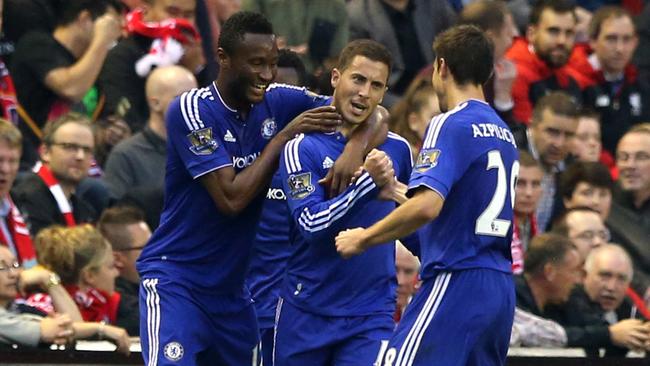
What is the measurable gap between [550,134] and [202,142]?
5100mm

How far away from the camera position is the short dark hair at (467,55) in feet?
27.0

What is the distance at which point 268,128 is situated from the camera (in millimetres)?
8797

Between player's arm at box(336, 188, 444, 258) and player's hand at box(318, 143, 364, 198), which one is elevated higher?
player's hand at box(318, 143, 364, 198)

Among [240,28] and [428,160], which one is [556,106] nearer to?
[240,28]

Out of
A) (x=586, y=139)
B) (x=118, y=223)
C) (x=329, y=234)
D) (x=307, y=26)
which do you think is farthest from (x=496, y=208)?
(x=586, y=139)

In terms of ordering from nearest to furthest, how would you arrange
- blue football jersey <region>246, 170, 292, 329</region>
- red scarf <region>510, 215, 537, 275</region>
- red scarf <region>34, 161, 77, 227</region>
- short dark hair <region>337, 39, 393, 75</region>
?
short dark hair <region>337, 39, 393, 75</region>
blue football jersey <region>246, 170, 292, 329</region>
red scarf <region>34, 161, 77, 227</region>
red scarf <region>510, 215, 537, 275</region>

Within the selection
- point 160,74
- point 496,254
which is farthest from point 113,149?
point 496,254

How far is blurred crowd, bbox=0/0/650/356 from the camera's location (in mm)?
10594

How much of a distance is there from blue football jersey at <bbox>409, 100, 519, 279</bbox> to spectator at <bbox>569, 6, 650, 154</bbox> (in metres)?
6.36

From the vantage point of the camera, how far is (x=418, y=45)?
1355cm

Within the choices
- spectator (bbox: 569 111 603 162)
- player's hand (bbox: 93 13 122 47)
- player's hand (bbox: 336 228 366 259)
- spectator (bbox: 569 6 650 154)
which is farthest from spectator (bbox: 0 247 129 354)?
spectator (bbox: 569 6 650 154)

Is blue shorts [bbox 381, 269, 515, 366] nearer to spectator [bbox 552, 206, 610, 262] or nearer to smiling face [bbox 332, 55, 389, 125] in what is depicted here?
smiling face [bbox 332, 55, 389, 125]

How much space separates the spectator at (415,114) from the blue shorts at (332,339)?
3.40 metres

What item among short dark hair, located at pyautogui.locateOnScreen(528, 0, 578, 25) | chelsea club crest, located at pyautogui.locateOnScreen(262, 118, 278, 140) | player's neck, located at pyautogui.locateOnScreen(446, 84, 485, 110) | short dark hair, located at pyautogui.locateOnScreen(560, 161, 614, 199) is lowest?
short dark hair, located at pyautogui.locateOnScreen(560, 161, 614, 199)
